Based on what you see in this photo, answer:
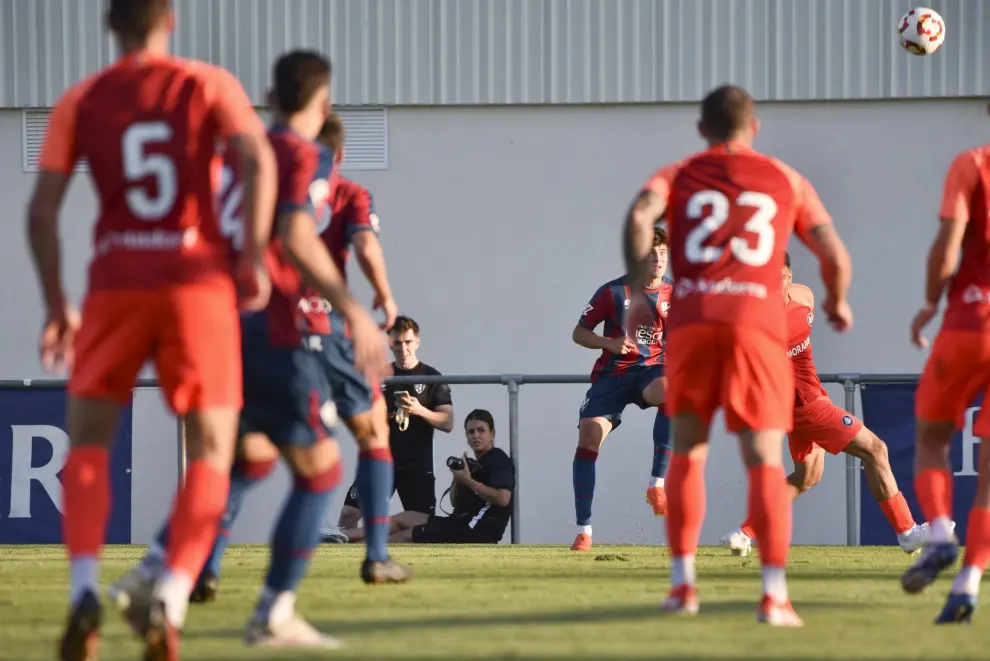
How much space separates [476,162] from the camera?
16234 millimetres

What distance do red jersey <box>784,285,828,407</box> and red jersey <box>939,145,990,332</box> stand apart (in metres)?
3.25

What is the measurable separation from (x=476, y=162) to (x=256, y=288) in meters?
11.8

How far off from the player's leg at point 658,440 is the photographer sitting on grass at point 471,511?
127cm

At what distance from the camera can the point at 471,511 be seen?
1202 cm

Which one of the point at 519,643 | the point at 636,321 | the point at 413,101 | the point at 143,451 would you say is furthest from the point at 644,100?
the point at 519,643

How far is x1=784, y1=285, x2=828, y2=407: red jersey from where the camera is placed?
30.9 ft

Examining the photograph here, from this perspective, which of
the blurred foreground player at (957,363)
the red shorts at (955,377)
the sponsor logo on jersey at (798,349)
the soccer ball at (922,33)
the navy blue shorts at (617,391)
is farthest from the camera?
the navy blue shorts at (617,391)

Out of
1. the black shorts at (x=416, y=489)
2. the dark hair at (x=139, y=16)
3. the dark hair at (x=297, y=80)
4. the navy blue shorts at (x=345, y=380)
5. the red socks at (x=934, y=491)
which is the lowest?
the black shorts at (x=416, y=489)

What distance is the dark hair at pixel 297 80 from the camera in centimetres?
545

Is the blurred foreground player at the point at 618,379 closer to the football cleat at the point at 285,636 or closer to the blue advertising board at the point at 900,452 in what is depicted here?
the blue advertising board at the point at 900,452

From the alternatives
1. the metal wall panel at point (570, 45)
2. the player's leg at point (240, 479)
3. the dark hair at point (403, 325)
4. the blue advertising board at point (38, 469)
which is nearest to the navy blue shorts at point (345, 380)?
the player's leg at point (240, 479)

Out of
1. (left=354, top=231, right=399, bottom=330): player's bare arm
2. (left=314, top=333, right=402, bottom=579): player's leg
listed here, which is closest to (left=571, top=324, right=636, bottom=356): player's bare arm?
(left=314, top=333, right=402, bottom=579): player's leg

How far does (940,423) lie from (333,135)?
9.56 feet

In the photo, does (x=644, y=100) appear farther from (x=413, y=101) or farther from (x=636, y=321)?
(x=636, y=321)
